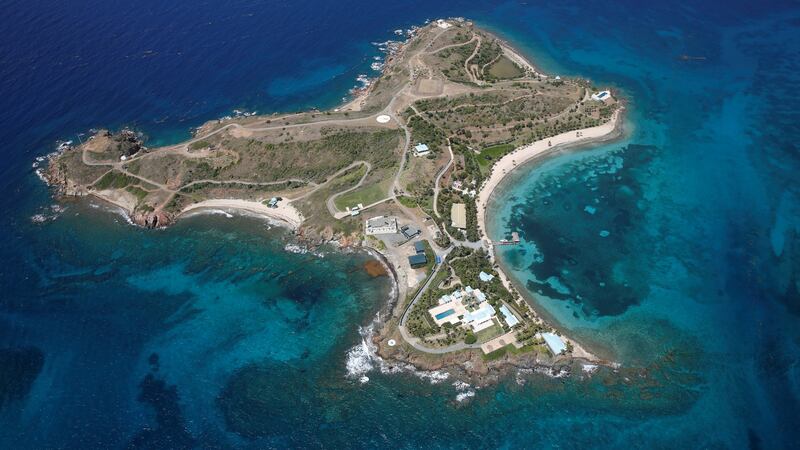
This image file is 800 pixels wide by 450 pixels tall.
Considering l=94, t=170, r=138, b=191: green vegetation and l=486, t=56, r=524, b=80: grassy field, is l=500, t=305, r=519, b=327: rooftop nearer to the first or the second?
l=486, t=56, r=524, b=80: grassy field

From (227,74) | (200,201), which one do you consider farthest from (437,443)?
(227,74)

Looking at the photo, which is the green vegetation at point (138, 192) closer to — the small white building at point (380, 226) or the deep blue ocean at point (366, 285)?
the deep blue ocean at point (366, 285)

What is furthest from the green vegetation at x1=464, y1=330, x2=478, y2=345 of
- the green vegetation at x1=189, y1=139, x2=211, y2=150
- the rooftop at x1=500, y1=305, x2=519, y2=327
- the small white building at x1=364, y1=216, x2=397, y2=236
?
the green vegetation at x1=189, y1=139, x2=211, y2=150

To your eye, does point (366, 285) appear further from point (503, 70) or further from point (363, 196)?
point (503, 70)

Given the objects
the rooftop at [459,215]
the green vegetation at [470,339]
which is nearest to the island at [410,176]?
the green vegetation at [470,339]

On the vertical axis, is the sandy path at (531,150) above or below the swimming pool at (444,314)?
above

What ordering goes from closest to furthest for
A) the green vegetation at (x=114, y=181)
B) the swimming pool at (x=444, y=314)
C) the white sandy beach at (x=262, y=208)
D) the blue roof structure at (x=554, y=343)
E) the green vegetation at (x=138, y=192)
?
the blue roof structure at (x=554, y=343)
the swimming pool at (x=444, y=314)
the white sandy beach at (x=262, y=208)
the green vegetation at (x=138, y=192)
the green vegetation at (x=114, y=181)

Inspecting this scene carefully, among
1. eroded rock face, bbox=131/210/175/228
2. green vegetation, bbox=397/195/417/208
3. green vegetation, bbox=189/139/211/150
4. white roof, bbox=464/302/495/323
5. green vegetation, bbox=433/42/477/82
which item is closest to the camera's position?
white roof, bbox=464/302/495/323
